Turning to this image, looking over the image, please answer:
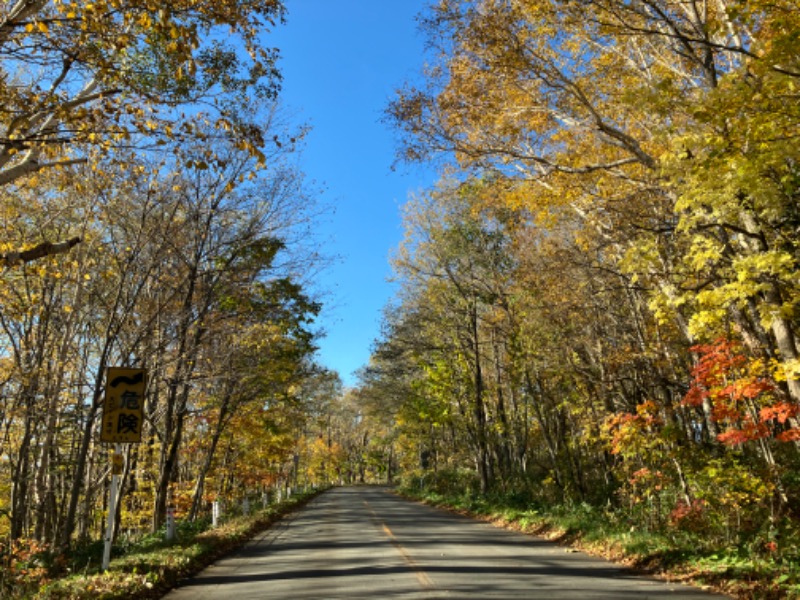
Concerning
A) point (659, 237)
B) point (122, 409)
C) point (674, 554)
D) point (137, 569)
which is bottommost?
point (674, 554)

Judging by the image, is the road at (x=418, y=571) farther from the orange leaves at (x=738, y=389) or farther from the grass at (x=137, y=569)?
the orange leaves at (x=738, y=389)

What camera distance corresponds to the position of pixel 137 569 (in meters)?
8.44

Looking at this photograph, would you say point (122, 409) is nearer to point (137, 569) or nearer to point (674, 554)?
point (137, 569)

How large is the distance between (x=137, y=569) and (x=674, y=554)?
8.35m

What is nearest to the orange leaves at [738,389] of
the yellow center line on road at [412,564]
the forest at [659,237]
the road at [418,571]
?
the forest at [659,237]

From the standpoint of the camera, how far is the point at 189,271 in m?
13.6

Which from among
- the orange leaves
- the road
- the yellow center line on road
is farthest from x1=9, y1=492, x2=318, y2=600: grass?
the orange leaves

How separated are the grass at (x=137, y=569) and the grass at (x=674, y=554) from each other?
290 inches

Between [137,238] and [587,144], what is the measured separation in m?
9.73

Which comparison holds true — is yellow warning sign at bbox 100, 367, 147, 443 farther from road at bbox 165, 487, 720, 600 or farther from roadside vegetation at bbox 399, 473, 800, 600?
roadside vegetation at bbox 399, 473, 800, 600

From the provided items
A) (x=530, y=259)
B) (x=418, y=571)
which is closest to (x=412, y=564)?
(x=418, y=571)

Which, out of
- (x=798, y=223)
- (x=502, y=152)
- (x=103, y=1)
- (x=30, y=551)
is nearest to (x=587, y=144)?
(x=502, y=152)

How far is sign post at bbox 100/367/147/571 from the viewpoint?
8656 millimetres

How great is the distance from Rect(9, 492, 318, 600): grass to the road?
0.39 m
